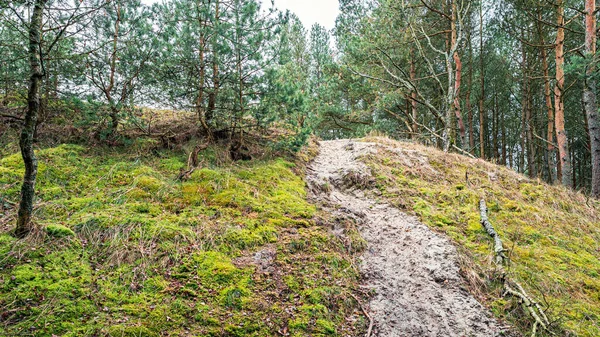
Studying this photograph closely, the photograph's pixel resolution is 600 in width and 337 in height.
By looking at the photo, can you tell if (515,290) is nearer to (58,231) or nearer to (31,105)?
(58,231)

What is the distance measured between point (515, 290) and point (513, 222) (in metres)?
2.35

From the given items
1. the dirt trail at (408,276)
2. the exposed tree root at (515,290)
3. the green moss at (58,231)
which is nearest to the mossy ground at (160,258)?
the green moss at (58,231)

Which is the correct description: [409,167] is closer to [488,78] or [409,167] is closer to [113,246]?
[113,246]

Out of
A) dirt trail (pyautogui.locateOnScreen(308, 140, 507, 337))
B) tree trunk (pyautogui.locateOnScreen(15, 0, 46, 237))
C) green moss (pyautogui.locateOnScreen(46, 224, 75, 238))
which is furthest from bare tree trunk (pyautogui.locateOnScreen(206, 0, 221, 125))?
green moss (pyautogui.locateOnScreen(46, 224, 75, 238))

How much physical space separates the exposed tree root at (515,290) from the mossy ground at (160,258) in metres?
1.87

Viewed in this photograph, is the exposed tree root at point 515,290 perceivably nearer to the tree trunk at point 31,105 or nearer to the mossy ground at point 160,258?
the mossy ground at point 160,258

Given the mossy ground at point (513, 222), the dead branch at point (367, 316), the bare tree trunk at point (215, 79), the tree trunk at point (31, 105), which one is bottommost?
the dead branch at point (367, 316)

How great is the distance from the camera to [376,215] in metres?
5.53

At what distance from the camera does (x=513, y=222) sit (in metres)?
5.50

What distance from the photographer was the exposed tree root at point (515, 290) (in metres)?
3.16

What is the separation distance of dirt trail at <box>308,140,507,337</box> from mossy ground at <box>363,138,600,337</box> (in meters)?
0.26

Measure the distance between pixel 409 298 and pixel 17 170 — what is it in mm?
5749

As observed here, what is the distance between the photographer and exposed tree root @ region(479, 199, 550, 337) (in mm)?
3161

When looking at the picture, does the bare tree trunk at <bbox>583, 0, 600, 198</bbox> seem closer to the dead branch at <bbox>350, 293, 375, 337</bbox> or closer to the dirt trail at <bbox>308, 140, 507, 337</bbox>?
the dirt trail at <bbox>308, 140, 507, 337</bbox>
